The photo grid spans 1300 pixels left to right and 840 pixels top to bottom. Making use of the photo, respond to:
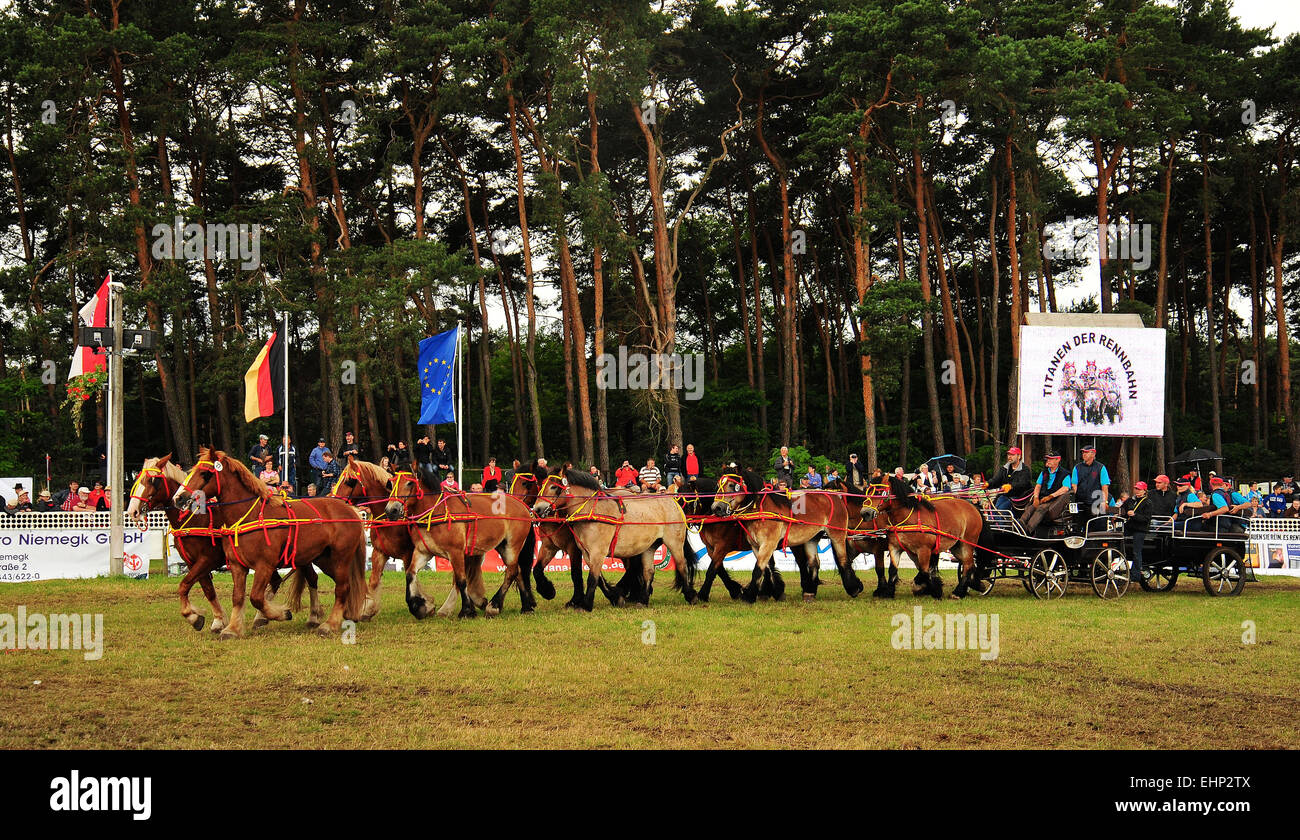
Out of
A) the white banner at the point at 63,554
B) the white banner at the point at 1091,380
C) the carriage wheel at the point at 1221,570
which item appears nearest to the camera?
the carriage wheel at the point at 1221,570

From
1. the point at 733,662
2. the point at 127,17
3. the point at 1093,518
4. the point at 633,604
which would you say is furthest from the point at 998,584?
the point at 127,17

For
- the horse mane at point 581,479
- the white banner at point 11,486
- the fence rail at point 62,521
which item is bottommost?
the fence rail at point 62,521

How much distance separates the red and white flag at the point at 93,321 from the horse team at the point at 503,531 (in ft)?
32.2

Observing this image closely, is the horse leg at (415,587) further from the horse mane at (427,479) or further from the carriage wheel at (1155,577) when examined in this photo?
the carriage wheel at (1155,577)

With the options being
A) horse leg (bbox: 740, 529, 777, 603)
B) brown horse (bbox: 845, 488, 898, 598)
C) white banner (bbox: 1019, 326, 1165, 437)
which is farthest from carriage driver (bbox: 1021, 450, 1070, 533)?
white banner (bbox: 1019, 326, 1165, 437)

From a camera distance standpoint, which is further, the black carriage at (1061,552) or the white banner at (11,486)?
the white banner at (11,486)

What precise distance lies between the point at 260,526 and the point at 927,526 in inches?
366

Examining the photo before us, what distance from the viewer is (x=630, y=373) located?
3703 centimetres

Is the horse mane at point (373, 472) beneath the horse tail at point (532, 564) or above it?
above

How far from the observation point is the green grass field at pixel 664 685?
7.73 meters

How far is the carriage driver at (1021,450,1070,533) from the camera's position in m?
16.6

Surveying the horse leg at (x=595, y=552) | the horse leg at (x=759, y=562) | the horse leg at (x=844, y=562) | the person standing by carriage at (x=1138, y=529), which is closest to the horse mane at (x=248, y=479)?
the horse leg at (x=595, y=552)

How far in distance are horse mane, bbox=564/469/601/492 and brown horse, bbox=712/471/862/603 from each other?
1.84m

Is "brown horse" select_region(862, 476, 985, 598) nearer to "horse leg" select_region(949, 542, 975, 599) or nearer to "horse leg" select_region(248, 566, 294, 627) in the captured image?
"horse leg" select_region(949, 542, 975, 599)
